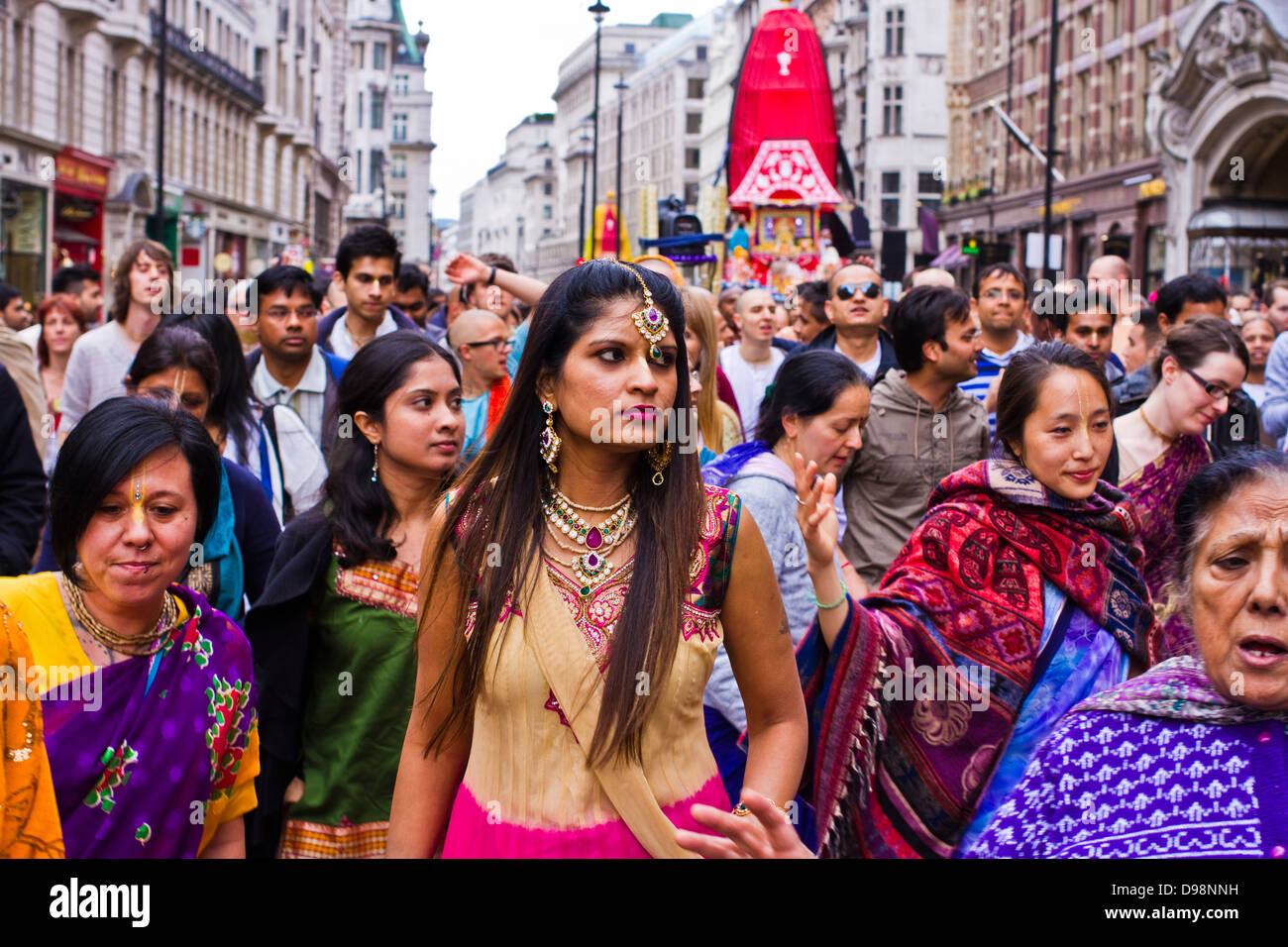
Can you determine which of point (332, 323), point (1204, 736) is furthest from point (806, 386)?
point (332, 323)

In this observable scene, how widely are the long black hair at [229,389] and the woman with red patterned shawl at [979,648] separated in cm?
241

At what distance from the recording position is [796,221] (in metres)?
28.7

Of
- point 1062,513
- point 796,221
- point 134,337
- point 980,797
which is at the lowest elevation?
point 980,797

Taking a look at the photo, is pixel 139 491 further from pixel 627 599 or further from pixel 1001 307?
pixel 1001 307

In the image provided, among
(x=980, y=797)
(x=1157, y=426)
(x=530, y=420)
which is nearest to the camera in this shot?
(x=530, y=420)

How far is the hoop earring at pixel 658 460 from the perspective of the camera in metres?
2.88

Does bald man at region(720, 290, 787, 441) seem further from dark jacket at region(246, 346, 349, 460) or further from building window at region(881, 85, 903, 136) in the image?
building window at region(881, 85, 903, 136)

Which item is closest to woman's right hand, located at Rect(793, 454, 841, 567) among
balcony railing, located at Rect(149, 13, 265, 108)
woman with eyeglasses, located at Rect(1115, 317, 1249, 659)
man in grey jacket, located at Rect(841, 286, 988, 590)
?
woman with eyeglasses, located at Rect(1115, 317, 1249, 659)

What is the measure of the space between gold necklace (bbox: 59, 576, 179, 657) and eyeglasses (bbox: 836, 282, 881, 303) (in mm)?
5507

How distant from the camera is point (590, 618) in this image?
2.80 m

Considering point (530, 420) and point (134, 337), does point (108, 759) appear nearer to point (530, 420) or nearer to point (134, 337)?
point (530, 420)

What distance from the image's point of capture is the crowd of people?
9.04 feet
